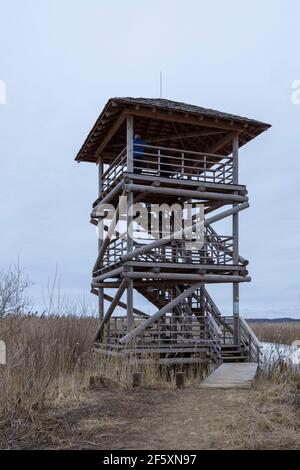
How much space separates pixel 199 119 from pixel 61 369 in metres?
9.18

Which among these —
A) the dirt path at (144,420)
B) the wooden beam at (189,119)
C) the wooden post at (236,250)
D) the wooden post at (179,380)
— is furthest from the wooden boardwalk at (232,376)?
the wooden beam at (189,119)

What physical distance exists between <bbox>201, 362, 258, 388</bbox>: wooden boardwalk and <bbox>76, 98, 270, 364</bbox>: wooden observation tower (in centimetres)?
130

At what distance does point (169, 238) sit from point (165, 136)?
469cm

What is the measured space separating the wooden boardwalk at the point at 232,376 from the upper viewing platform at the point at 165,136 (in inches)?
220

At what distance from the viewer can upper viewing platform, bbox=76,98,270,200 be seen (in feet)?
52.0

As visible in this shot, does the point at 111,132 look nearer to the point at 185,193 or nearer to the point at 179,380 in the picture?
the point at 185,193

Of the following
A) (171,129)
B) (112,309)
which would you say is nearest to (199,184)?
(171,129)

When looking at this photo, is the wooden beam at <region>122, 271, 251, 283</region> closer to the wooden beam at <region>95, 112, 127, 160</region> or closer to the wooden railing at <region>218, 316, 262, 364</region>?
the wooden railing at <region>218, 316, 262, 364</region>

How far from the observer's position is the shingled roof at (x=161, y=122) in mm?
15781

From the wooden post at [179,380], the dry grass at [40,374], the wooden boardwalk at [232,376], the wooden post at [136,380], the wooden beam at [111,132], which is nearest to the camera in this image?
the dry grass at [40,374]

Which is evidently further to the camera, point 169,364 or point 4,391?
point 169,364

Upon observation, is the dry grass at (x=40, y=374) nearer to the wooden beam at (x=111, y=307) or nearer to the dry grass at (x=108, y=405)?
the dry grass at (x=108, y=405)

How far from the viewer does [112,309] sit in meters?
17.0
